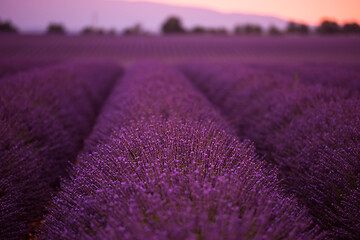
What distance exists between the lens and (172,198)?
1313mm

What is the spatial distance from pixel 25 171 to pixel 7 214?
2.00ft

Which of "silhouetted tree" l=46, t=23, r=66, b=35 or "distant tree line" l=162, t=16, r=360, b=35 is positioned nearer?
"distant tree line" l=162, t=16, r=360, b=35

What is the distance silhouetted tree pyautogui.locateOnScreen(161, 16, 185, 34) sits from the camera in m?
45.8

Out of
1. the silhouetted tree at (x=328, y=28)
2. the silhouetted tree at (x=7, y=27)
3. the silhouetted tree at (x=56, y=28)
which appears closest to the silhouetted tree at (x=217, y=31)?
the silhouetted tree at (x=328, y=28)

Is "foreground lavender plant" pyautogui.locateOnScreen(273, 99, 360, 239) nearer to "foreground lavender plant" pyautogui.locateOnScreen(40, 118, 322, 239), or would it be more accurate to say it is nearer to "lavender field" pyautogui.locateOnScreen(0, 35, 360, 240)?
"lavender field" pyautogui.locateOnScreen(0, 35, 360, 240)

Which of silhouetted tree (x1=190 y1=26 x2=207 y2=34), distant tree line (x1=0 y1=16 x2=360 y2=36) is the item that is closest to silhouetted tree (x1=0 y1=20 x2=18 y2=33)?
distant tree line (x1=0 y1=16 x2=360 y2=36)

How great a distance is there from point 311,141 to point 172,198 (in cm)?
196

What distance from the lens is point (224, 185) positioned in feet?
4.64

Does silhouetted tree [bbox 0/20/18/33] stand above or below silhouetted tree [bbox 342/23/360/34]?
below

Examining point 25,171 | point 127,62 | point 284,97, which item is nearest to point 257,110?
point 284,97

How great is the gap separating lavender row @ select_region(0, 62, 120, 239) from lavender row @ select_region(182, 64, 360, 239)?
2379mm

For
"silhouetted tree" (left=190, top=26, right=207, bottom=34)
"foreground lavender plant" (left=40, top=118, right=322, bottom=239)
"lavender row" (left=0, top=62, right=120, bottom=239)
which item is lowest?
"lavender row" (left=0, top=62, right=120, bottom=239)

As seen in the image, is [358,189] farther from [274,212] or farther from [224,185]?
[224,185]

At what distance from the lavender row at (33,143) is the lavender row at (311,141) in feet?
7.80
